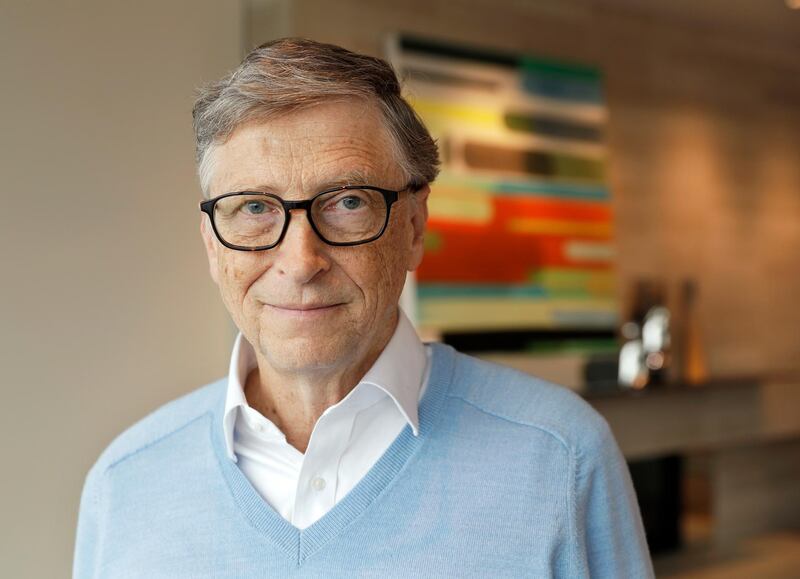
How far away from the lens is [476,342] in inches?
150

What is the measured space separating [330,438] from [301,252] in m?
0.26

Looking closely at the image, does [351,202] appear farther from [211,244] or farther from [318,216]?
[211,244]

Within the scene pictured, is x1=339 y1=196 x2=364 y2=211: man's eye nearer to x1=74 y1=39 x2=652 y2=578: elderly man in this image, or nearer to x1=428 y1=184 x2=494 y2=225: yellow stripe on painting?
x1=74 y1=39 x2=652 y2=578: elderly man

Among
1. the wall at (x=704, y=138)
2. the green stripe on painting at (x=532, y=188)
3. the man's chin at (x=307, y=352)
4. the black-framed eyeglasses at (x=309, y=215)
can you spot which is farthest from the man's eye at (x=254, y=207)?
the wall at (x=704, y=138)

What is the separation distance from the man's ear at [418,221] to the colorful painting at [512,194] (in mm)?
2254

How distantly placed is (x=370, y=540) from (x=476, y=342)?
8.67ft

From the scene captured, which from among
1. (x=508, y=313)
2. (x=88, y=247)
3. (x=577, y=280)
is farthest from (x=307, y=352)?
(x=577, y=280)

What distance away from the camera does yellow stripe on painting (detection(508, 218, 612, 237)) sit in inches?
159

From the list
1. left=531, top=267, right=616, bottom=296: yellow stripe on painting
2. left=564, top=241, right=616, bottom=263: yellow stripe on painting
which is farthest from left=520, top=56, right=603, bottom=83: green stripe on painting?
left=531, top=267, right=616, bottom=296: yellow stripe on painting

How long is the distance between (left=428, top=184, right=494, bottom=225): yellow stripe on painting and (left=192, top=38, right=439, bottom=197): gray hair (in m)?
2.38

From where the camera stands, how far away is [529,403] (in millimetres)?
1312

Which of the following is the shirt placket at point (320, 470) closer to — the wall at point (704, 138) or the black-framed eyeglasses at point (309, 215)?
the black-framed eyeglasses at point (309, 215)

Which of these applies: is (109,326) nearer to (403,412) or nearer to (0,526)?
(0,526)

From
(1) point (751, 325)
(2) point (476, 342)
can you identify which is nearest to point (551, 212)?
(2) point (476, 342)
